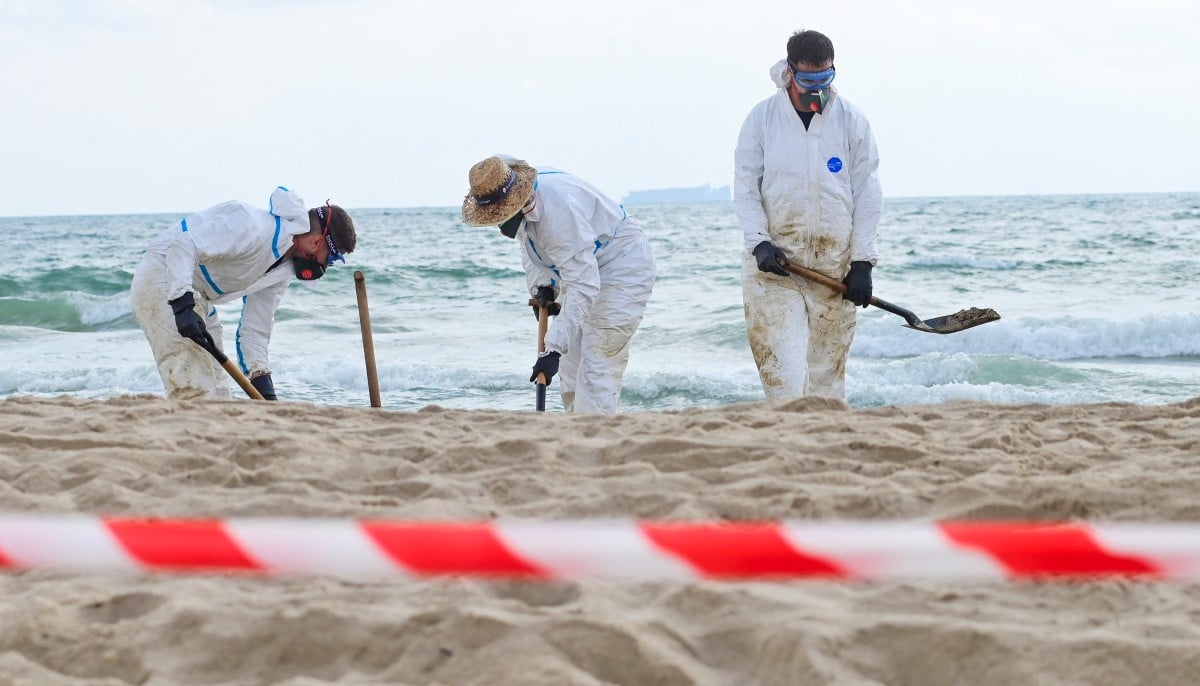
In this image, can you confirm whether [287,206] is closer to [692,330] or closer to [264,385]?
[264,385]

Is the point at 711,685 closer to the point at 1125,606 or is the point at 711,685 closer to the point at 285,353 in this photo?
the point at 1125,606

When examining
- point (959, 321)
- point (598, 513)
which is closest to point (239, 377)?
point (598, 513)

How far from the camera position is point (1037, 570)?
101 inches

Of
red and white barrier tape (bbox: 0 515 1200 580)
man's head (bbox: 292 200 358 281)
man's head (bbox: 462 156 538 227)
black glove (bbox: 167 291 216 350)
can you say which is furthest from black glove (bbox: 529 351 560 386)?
red and white barrier tape (bbox: 0 515 1200 580)

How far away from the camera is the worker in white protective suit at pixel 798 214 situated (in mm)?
5727

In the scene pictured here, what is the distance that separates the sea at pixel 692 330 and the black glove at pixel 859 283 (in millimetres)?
1679

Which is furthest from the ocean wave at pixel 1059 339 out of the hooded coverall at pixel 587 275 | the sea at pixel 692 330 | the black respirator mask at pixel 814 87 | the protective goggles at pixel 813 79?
the protective goggles at pixel 813 79

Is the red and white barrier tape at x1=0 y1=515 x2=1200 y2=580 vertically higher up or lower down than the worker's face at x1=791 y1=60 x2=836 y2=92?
lower down

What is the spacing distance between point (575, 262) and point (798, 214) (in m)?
1.09

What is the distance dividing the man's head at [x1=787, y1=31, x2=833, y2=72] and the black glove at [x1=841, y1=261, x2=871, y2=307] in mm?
944

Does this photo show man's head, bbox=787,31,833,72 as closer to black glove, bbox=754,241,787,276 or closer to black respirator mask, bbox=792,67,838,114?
black respirator mask, bbox=792,67,838,114

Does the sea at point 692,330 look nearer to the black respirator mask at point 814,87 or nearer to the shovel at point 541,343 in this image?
the shovel at point 541,343

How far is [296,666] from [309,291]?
15505 mm

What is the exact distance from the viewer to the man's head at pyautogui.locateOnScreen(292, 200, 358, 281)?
5938 millimetres
